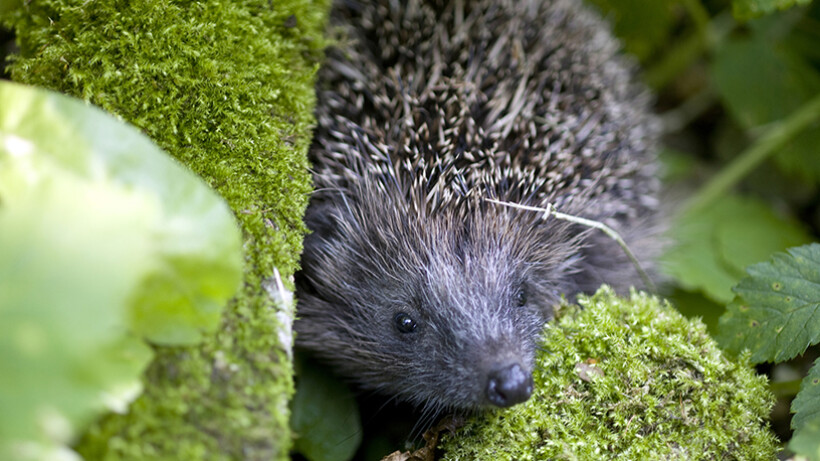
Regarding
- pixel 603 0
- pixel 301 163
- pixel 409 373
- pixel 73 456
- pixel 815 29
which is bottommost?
pixel 409 373

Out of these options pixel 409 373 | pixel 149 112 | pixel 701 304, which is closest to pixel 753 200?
pixel 701 304

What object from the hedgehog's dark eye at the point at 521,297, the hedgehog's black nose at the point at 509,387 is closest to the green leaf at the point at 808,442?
the hedgehog's black nose at the point at 509,387

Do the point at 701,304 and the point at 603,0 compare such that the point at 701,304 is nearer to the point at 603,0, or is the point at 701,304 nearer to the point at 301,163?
the point at 603,0

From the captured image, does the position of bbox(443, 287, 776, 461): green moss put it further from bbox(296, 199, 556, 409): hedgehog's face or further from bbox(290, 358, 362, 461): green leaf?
bbox(290, 358, 362, 461): green leaf

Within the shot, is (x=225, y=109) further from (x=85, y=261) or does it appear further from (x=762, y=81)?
(x=762, y=81)

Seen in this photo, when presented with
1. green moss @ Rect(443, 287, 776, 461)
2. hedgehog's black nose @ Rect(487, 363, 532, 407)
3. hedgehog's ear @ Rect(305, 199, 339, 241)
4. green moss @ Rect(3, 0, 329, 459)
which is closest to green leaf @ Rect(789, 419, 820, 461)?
green moss @ Rect(443, 287, 776, 461)

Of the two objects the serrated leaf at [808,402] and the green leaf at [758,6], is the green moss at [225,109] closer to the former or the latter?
the serrated leaf at [808,402]

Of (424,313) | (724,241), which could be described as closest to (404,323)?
(424,313)
